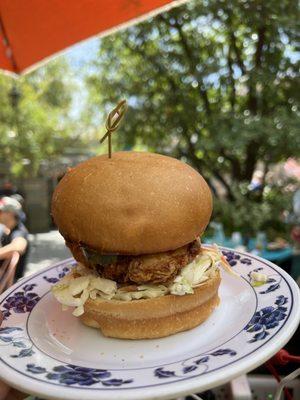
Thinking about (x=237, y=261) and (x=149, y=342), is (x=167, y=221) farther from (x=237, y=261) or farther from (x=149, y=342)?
(x=237, y=261)

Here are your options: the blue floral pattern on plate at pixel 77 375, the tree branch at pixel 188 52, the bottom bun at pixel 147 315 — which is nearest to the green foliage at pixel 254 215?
the tree branch at pixel 188 52

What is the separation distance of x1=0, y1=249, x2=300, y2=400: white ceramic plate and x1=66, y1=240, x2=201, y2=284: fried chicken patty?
25cm

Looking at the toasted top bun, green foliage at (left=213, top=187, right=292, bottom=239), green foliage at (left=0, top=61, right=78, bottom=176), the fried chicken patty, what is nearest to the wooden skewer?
the toasted top bun

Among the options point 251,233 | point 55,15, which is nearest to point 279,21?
point 251,233

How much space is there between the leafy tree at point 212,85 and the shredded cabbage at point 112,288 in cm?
375

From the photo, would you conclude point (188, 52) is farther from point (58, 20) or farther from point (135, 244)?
point (135, 244)

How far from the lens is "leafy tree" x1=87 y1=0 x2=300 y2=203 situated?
207 inches

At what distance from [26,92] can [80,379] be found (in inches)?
598

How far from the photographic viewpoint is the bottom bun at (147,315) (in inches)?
61.1

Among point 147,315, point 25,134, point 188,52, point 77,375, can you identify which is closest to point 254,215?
point 188,52

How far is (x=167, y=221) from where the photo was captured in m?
1.52

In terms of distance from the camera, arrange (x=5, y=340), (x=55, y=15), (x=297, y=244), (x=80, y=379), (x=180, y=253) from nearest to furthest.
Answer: (x=80, y=379) < (x=5, y=340) < (x=180, y=253) < (x=55, y=15) < (x=297, y=244)

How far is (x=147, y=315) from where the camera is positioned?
1552mm

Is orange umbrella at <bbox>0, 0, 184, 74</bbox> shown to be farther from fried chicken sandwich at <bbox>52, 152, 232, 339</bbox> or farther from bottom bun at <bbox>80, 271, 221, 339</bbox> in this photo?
bottom bun at <bbox>80, 271, 221, 339</bbox>
